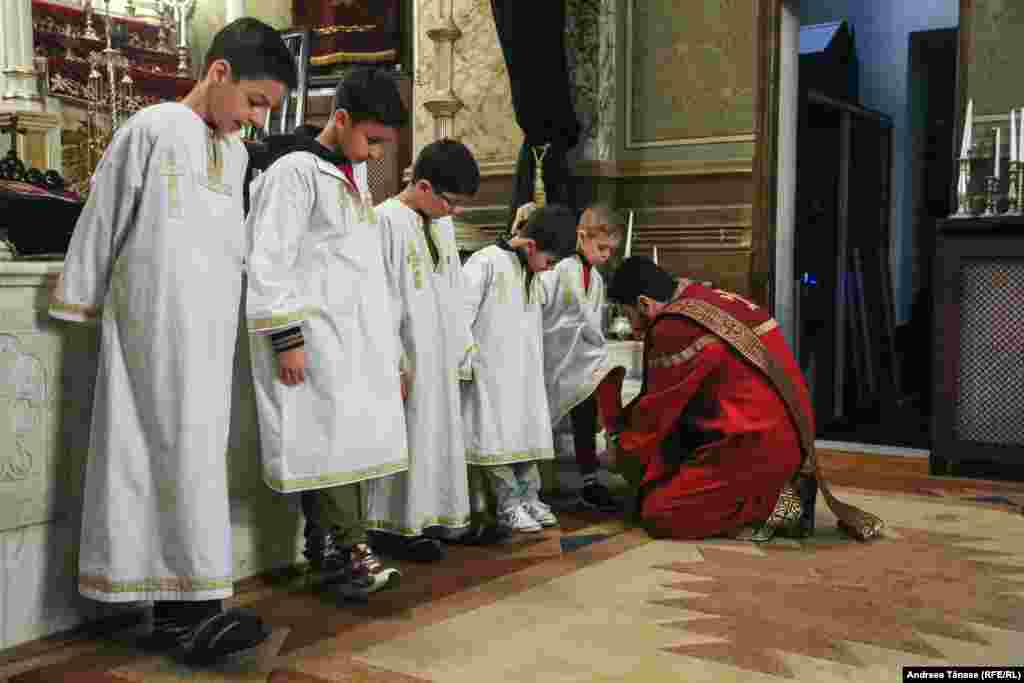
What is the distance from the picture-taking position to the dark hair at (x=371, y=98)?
262 cm

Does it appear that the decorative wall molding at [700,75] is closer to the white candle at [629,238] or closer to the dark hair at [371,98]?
the white candle at [629,238]

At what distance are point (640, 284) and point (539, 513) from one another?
2.89ft

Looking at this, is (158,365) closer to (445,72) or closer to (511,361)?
(511,361)

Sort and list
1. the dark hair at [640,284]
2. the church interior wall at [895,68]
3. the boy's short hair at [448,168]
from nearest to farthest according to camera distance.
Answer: the boy's short hair at [448,168]
the dark hair at [640,284]
the church interior wall at [895,68]

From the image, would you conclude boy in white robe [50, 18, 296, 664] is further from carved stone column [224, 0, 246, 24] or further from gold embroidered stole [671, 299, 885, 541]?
gold embroidered stole [671, 299, 885, 541]

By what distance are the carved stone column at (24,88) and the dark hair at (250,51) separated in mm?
2283

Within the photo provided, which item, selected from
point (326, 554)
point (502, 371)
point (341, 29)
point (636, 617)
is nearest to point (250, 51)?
point (326, 554)

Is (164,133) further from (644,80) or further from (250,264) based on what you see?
(644,80)

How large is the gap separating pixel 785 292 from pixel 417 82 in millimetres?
2436

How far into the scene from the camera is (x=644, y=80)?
579 cm

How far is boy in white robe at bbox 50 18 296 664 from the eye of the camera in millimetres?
2191

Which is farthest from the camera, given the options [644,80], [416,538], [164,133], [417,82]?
[417,82]

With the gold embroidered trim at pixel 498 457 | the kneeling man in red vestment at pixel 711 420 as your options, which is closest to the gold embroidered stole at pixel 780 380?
the kneeling man in red vestment at pixel 711 420

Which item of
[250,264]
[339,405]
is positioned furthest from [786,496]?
[250,264]
